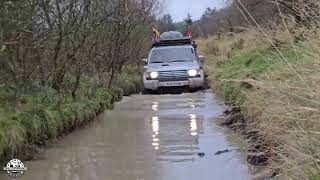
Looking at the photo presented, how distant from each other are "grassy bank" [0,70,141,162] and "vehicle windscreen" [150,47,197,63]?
564 cm

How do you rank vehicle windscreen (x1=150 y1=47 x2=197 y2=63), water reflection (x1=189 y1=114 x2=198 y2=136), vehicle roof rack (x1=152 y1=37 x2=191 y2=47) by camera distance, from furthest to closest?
vehicle roof rack (x1=152 y1=37 x2=191 y2=47)
vehicle windscreen (x1=150 y1=47 x2=197 y2=63)
water reflection (x1=189 y1=114 x2=198 y2=136)

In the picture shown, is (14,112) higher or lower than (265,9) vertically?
lower

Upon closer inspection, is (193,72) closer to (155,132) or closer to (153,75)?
(153,75)

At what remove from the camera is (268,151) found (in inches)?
219

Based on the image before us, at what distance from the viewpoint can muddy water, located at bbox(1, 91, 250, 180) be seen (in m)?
6.64

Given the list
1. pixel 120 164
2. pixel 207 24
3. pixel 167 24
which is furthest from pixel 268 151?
pixel 207 24

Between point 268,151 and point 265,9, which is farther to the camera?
point 265,9

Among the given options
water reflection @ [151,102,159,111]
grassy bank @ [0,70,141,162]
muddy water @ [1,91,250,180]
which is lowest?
muddy water @ [1,91,250,180]

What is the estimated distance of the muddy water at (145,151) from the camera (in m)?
6.64

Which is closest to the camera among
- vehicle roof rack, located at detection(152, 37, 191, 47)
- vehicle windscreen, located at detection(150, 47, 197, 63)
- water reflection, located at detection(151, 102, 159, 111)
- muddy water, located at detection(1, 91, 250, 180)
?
muddy water, located at detection(1, 91, 250, 180)

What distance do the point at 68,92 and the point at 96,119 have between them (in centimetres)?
69

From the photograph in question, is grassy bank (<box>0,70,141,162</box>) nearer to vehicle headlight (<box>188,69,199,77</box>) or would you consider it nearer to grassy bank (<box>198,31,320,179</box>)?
grassy bank (<box>198,31,320,179</box>)

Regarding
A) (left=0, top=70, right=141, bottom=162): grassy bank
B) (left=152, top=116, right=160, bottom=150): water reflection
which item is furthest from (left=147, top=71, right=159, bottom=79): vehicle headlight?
(left=152, top=116, right=160, bottom=150): water reflection

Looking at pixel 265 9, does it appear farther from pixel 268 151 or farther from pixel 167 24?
pixel 167 24
